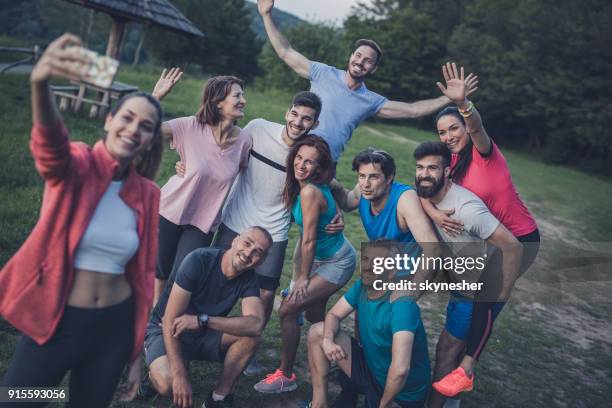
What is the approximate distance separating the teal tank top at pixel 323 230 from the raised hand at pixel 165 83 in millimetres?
1299

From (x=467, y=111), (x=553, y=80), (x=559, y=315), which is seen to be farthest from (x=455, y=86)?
(x=553, y=80)

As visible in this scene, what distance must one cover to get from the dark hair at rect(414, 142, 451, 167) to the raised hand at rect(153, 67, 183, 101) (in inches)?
76.6

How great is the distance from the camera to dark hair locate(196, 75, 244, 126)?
3895 millimetres

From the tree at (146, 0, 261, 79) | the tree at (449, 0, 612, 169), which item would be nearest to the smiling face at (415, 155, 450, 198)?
the tree at (449, 0, 612, 169)

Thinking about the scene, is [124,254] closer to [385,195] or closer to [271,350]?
[385,195]

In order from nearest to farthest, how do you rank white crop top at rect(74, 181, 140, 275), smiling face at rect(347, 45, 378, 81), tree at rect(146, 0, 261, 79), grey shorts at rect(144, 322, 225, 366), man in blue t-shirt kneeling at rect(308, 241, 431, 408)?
white crop top at rect(74, 181, 140, 275) < man in blue t-shirt kneeling at rect(308, 241, 431, 408) < grey shorts at rect(144, 322, 225, 366) < smiling face at rect(347, 45, 378, 81) < tree at rect(146, 0, 261, 79)

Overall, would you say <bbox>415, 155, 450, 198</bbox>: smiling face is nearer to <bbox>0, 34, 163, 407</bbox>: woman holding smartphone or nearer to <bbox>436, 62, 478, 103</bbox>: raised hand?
<bbox>436, 62, 478, 103</bbox>: raised hand

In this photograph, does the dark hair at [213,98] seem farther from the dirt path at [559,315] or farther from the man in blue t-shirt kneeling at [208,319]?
the dirt path at [559,315]

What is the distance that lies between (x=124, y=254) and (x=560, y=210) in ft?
50.6

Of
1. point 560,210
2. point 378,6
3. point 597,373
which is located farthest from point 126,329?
point 378,6

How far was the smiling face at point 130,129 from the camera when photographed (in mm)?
2271

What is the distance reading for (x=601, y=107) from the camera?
95.2ft

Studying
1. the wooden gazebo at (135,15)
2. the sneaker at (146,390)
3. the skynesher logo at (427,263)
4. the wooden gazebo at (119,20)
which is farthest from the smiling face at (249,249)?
the wooden gazebo at (135,15)

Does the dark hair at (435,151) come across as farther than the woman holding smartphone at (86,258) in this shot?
Yes
